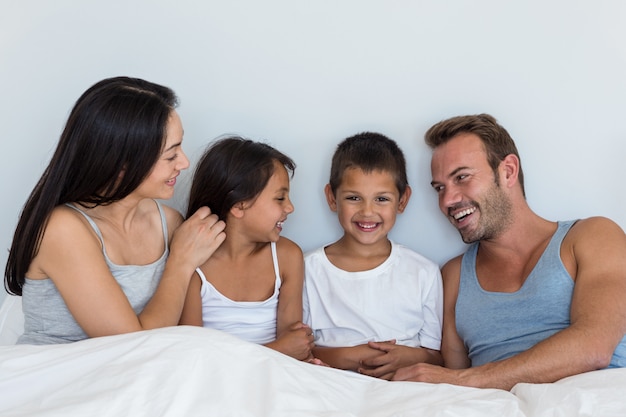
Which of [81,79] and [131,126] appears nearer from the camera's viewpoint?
[131,126]

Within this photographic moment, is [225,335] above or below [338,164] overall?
below

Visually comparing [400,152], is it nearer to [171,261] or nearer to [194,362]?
[171,261]

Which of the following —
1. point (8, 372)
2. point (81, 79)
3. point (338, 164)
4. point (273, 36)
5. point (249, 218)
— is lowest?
point (8, 372)

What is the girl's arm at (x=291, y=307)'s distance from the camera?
5.34 feet

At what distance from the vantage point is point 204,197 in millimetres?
1751

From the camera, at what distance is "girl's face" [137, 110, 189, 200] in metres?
1.48

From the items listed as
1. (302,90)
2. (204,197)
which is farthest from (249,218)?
(302,90)

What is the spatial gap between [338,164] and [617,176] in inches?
29.8

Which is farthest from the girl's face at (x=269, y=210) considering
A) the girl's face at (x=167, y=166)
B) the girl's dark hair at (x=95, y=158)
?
the girl's dark hair at (x=95, y=158)

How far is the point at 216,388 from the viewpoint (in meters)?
1.06

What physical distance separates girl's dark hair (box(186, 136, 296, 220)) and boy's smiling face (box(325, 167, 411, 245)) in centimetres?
20

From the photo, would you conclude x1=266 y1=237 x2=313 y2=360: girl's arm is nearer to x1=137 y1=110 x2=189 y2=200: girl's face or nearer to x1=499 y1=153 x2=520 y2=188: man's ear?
x1=137 y1=110 x2=189 y2=200: girl's face

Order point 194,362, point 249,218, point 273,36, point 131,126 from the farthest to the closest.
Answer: point 273,36, point 249,218, point 131,126, point 194,362

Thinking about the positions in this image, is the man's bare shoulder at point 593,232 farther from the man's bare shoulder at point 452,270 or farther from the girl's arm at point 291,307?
the girl's arm at point 291,307
